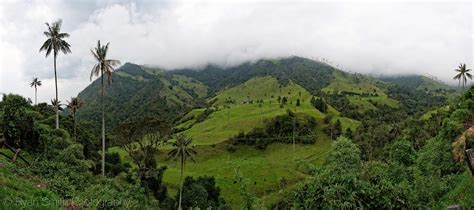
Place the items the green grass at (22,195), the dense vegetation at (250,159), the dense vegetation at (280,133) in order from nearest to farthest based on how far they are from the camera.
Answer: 1. the green grass at (22,195)
2. the dense vegetation at (250,159)
3. the dense vegetation at (280,133)

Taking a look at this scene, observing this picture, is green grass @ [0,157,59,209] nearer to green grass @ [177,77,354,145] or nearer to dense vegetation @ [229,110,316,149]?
dense vegetation @ [229,110,316,149]

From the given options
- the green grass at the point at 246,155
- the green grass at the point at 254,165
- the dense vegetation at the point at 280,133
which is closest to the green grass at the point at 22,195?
the green grass at the point at 246,155

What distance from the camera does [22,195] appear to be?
1755cm

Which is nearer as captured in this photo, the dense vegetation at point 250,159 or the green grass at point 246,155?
the dense vegetation at point 250,159

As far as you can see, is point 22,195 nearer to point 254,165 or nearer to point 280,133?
point 254,165

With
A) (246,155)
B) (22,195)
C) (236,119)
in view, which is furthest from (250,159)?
(22,195)

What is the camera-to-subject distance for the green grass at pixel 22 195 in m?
13.8

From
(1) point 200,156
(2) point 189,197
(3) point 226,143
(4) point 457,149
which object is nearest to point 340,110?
(3) point 226,143

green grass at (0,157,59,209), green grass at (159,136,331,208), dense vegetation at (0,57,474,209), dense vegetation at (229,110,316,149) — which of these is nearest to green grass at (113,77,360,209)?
green grass at (159,136,331,208)

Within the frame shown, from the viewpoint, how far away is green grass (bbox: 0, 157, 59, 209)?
1382 cm

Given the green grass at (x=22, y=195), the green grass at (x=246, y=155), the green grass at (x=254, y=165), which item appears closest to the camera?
the green grass at (x=22, y=195)

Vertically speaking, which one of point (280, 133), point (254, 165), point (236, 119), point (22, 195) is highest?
point (22, 195)

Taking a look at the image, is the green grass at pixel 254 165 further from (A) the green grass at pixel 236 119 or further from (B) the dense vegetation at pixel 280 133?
(A) the green grass at pixel 236 119

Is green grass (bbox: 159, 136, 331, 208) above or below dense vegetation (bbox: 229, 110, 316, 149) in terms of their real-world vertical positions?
below
